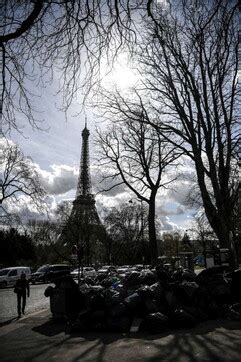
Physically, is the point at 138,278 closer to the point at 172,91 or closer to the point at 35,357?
the point at 35,357

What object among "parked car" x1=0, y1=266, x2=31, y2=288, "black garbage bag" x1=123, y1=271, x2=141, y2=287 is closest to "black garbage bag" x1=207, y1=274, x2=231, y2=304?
"black garbage bag" x1=123, y1=271, x2=141, y2=287

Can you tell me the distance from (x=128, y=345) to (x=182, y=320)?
7.46 ft

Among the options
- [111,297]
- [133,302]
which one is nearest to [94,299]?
[111,297]

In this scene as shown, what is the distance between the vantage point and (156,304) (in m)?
11.8

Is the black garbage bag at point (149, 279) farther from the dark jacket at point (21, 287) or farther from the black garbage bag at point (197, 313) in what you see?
the dark jacket at point (21, 287)

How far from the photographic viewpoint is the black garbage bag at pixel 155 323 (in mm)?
10410

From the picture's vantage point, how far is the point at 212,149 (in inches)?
840

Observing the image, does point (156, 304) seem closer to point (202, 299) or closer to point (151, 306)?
point (151, 306)

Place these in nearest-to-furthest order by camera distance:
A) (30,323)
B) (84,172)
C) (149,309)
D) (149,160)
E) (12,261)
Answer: (149,309), (30,323), (149,160), (12,261), (84,172)

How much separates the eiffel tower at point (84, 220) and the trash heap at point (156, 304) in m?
42.4

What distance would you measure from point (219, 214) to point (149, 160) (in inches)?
312

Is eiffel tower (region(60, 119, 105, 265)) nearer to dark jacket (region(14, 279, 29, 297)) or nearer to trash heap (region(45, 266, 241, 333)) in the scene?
dark jacket (region(14, 279, 29, 297))

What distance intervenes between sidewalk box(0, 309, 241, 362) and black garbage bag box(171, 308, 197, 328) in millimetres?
269

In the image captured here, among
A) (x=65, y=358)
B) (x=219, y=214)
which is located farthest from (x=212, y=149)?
(x=65, y=358)
